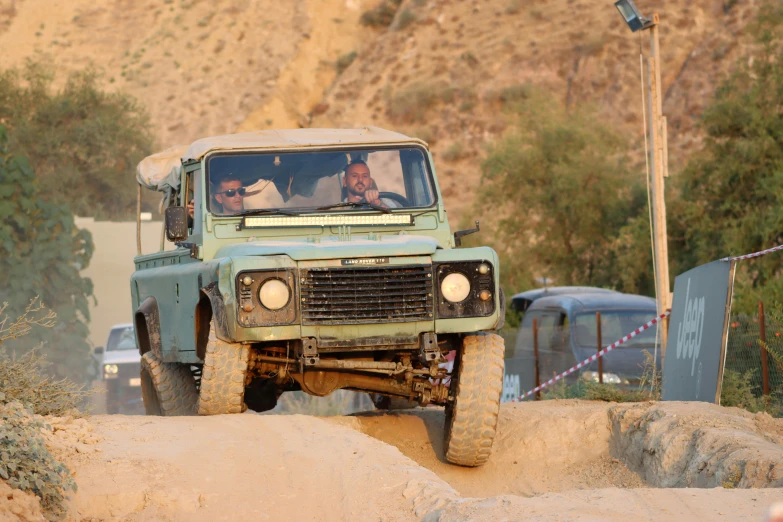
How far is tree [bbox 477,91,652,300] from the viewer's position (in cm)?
2967

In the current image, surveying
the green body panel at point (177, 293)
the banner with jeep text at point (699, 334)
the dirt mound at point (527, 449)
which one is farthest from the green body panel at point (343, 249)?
the banner with jeep text at point (699, 334)

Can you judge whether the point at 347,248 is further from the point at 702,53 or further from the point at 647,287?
the point at 702,53

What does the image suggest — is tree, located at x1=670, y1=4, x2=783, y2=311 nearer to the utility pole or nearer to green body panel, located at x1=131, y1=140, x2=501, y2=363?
the utility pole

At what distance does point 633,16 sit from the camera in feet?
44.6

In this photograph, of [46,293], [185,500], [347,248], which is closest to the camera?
[185,500]

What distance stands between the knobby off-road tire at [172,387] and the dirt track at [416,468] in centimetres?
159

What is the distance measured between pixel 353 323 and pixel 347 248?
51 cm

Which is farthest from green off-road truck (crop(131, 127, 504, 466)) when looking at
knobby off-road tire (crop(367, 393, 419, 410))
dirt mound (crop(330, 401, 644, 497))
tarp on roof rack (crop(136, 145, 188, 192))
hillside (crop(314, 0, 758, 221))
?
hillside (crop(314, 0, 758, 221))

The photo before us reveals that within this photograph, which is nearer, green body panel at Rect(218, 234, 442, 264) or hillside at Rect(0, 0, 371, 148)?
green body panel at Rect(218, 234, 442, 264)

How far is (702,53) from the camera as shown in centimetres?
4475

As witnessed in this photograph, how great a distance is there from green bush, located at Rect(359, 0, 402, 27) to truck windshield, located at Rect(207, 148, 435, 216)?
2097 inches

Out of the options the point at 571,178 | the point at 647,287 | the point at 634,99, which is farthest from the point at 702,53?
the point at 647,287

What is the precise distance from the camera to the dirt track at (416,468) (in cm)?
571

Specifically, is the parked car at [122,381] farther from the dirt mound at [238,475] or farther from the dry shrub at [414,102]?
the dry shrub at [414,102]
